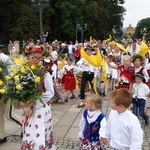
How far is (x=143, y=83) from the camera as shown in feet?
21.8

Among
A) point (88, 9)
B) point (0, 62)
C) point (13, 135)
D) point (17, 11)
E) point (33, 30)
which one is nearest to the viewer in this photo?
point (0, 62)

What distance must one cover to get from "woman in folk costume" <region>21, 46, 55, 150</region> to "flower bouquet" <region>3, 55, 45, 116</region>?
0.12m

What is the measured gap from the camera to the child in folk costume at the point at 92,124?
4133 mm

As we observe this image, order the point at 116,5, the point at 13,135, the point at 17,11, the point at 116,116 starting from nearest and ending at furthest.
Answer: the point at 116,116
the point at 13,135
the point at 17,11
the point at 116,5

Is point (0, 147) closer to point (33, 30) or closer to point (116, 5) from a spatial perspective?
point (33, 30)

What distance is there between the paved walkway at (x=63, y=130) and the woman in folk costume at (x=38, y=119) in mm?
1280

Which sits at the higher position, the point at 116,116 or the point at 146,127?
the point at 116,116

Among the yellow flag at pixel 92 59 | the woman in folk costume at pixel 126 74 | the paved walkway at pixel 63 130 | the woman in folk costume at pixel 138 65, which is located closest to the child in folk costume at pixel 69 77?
the yellow flag at pixel 92 59

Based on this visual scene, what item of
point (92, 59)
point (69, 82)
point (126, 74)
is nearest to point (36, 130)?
point (126, 74)

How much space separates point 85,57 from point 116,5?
209 feet

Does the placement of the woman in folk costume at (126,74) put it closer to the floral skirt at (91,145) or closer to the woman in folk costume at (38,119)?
the floral skirt at (91,145)

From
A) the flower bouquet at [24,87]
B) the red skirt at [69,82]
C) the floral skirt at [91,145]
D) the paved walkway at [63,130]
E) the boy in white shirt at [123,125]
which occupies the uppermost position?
the flower bouquet at [24,87]

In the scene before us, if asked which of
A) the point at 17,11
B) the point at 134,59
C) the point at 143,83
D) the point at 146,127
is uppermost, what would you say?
the point at 17,11

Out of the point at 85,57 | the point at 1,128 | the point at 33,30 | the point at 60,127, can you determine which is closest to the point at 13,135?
the point at 1,128
